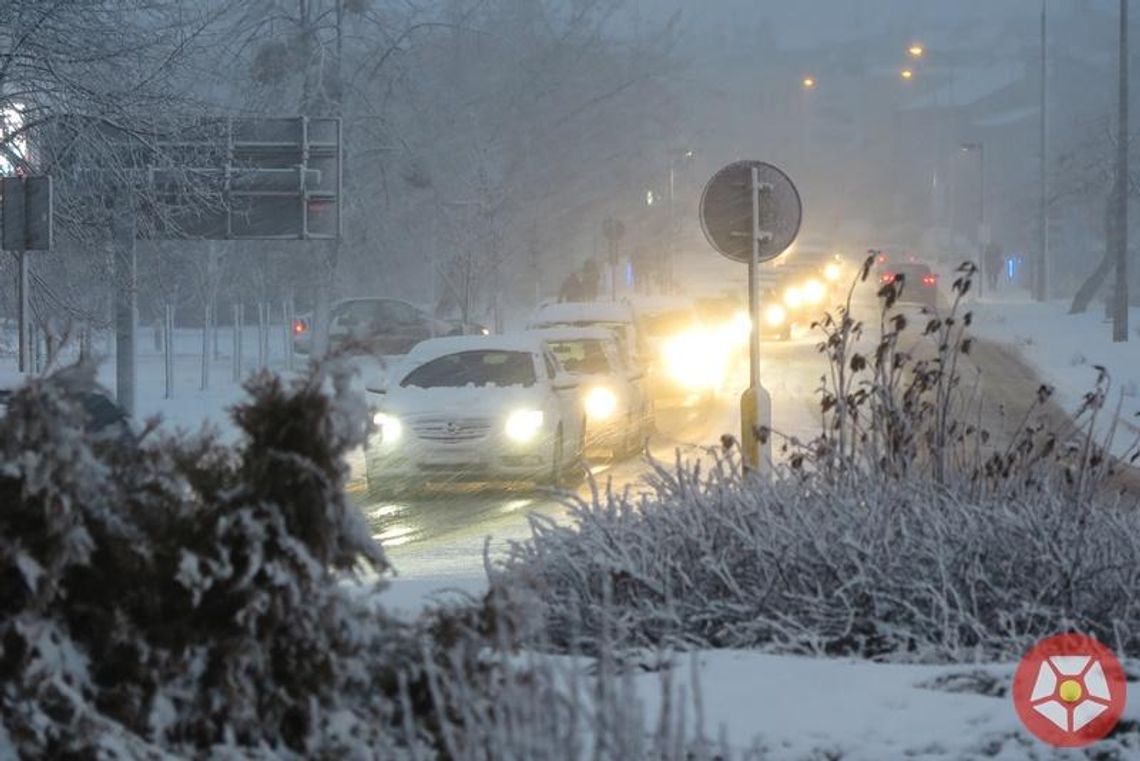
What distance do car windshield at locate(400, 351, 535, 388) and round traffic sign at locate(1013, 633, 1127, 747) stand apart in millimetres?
13412

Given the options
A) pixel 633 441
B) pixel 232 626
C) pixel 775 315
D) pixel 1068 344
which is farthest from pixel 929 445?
pixel 775 315

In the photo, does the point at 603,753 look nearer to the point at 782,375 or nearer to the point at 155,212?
the point at 155,212

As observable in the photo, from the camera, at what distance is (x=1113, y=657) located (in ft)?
24.1

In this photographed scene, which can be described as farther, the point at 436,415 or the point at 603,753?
the point at 436,415

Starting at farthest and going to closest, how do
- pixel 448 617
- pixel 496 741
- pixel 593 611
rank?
pixel 593 611 < pixel 448 617 < pixel 496 741

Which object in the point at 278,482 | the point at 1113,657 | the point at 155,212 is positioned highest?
the point at 155,212

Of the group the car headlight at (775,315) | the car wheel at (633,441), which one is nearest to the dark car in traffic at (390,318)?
the car headlight at (775,315)

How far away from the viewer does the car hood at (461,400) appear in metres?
19.9

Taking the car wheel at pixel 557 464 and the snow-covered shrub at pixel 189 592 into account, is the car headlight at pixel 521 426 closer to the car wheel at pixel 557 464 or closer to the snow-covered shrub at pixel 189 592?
the car wheel at pixel 557 464

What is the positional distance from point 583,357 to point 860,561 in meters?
16.2

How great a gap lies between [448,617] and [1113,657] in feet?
9.77

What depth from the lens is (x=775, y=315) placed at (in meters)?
51.0

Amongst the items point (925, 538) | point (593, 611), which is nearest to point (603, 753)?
point (593, 611)

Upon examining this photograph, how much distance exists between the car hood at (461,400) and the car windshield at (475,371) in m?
0.24
